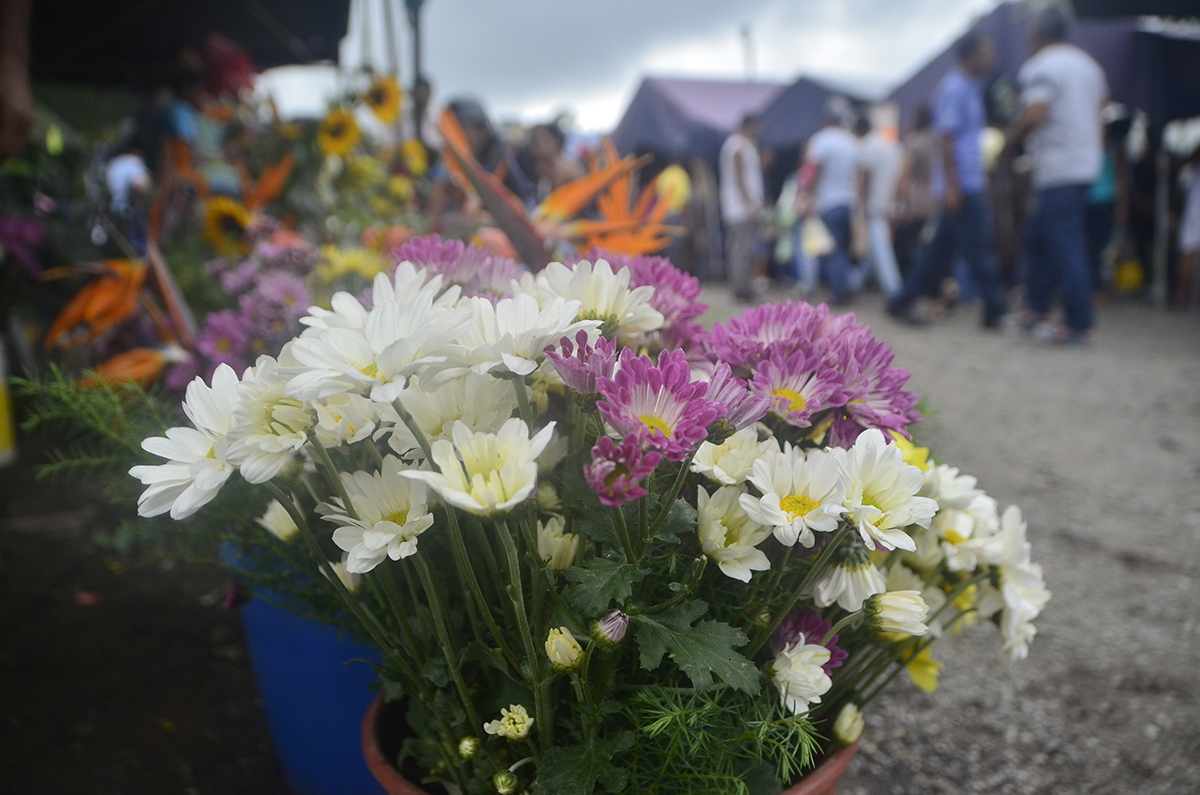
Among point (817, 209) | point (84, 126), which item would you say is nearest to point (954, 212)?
point (817, 209)

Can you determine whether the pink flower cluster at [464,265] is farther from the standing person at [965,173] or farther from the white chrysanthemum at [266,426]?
the standing person at [965,173]

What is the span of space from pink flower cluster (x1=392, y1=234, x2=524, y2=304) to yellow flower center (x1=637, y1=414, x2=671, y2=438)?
12.0 inches

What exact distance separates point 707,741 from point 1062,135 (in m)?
4.73

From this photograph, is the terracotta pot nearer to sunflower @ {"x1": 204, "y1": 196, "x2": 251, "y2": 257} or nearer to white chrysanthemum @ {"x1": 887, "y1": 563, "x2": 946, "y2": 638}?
white chrysanthemum @ {"x1": 887, "y1": 563, "x2": 946, "y2": 638}

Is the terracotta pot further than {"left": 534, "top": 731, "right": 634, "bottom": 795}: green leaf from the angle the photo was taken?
Yes

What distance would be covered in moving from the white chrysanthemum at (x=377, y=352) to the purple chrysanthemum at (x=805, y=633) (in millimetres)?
410

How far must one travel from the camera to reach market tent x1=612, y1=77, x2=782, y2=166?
985 centimetres

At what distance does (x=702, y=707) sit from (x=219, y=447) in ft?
1.47

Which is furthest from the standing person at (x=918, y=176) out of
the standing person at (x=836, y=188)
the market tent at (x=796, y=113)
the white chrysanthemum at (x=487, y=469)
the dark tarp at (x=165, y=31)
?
the white chrysanthemum at (x=487, y=469)

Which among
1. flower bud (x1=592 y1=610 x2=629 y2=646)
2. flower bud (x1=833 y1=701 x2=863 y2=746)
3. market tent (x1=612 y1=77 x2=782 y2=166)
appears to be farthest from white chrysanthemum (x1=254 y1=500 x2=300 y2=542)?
market tent (x1=612 y1=77 x2=782 y2=166)

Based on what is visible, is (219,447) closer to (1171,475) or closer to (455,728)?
(455,728)

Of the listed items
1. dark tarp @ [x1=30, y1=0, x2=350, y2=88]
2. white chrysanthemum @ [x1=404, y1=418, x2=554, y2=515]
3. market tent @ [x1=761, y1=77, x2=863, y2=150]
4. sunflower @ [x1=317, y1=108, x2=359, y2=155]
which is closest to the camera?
white chrysanthemum @ [x1=404, y1=418, x2=554, y2=515]

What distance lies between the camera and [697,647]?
0.57m

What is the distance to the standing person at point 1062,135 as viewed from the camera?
4160 millimetres
